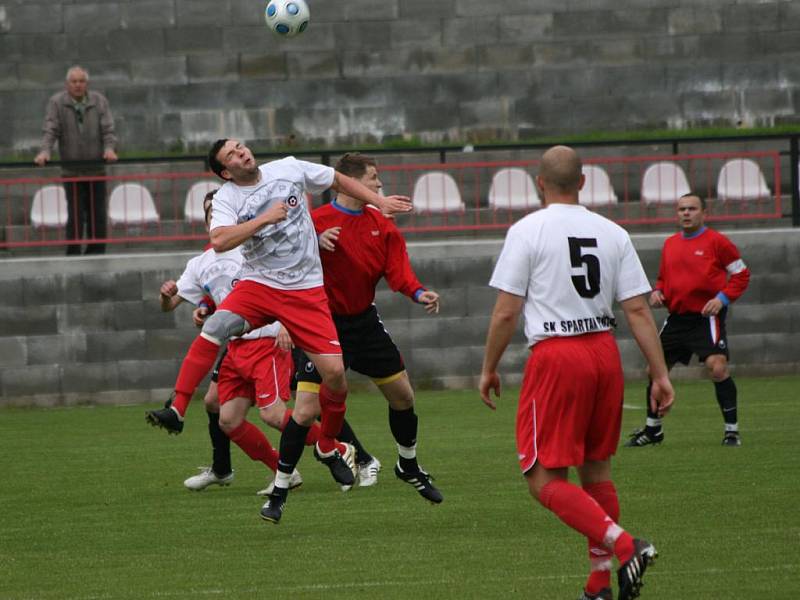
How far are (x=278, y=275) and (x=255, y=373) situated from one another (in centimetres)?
129

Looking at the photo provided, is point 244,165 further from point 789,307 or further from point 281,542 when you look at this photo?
point 789,307

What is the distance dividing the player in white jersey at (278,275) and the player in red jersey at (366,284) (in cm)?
51

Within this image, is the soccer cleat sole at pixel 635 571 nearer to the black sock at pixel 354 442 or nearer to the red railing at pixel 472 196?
the black sock at pixel 354 442

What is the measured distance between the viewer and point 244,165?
8164 mm

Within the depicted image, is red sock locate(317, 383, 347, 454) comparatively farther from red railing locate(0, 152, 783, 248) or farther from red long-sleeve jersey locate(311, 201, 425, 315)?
red railing locate(0, 152, 783, 248)

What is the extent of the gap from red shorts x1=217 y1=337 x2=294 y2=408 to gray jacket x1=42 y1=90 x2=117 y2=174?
769 centimetres

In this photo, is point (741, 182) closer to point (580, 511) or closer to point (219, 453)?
point (219, 453)

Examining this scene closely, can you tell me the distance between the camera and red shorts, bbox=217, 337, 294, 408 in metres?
9.38

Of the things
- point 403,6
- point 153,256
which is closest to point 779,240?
point 153,256

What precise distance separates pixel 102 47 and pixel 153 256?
7.60 metres

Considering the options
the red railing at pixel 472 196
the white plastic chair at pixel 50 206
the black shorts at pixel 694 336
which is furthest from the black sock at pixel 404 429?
the white plastic chair at pixel 50 206

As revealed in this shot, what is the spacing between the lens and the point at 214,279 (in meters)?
9.56

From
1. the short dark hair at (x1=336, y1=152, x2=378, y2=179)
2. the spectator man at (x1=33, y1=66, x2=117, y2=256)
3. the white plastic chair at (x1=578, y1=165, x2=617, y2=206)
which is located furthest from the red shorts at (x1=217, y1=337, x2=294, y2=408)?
the white plastic chair at (x1=578, y1=165, x2=617, y2=206)

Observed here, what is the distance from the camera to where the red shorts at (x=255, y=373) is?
938cm
